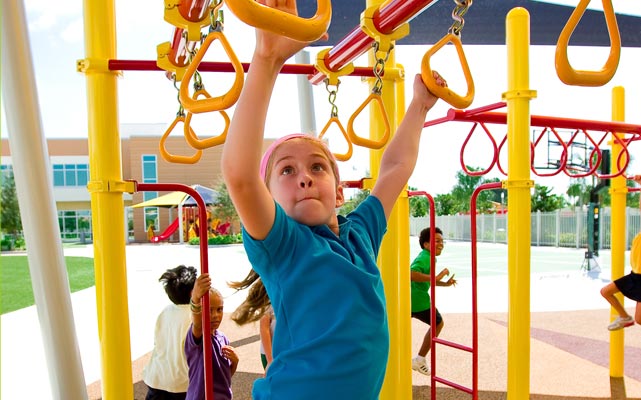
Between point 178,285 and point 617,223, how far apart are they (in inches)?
121

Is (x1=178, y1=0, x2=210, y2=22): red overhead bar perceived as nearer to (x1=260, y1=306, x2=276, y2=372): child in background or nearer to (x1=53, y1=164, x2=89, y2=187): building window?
(x1=260, y1=306, x2=276, y2=372): child in background

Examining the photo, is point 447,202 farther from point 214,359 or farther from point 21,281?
point 214,359

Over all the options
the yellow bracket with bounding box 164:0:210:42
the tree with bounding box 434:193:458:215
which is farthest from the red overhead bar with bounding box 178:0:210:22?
the tree with bounding box 434:193:458:215

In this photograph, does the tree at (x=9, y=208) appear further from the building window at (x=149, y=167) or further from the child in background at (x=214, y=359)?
the child in background at (x=214, y=359)

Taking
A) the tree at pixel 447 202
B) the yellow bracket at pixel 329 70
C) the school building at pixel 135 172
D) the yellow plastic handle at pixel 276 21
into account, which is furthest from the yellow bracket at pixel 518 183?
the tree at pixel 447 202

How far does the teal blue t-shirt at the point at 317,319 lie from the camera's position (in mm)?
985

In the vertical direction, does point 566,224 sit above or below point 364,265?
below

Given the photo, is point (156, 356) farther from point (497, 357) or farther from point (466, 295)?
point (466, 295)

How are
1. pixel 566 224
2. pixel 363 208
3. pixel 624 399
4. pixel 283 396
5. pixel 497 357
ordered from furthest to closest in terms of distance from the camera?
pixel 566 224, pixel 497 357, pixel 624 399, pixel 363 208, pixel 283 396

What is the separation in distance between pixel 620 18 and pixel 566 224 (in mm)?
15045

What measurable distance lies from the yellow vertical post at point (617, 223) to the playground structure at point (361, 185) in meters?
0.83

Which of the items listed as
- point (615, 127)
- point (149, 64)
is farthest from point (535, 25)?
point (149, 64)

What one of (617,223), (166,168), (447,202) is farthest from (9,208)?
(617,223)

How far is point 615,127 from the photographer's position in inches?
121
